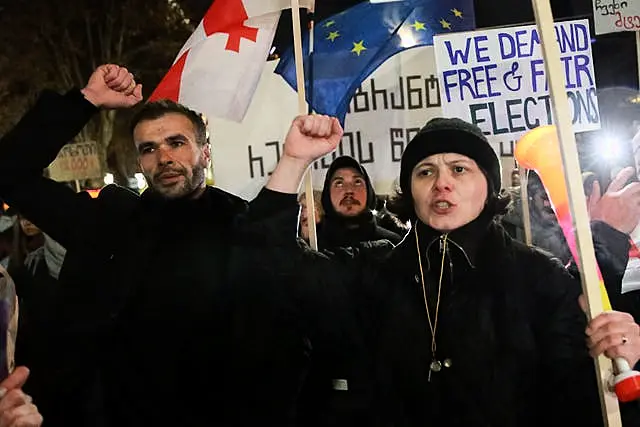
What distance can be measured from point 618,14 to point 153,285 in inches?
147

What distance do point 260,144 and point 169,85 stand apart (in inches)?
30.5

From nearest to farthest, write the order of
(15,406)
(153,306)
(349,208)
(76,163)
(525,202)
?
(15,406) < (153,306) < (525,202) < (349,208) < (76,163)

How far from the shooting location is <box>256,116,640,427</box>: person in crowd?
2.07m

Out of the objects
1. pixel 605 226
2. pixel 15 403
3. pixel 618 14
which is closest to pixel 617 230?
pixel 605 226

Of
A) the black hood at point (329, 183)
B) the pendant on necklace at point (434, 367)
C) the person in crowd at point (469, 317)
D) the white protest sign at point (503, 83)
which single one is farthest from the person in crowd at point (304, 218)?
the pendant on necklace at point (434, 367)

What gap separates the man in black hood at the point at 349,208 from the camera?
3.84 meters

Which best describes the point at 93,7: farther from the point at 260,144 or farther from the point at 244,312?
the point at 244,312

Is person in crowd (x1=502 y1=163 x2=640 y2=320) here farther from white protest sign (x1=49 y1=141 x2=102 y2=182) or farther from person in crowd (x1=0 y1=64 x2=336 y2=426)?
white protest sign (x1=49 y1=141 x2=102 y2=182)

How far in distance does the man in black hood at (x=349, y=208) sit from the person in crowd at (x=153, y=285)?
53.6 inches

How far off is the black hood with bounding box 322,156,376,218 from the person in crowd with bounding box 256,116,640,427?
1.59 metres

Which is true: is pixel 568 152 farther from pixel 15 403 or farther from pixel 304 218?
pixel 304 218

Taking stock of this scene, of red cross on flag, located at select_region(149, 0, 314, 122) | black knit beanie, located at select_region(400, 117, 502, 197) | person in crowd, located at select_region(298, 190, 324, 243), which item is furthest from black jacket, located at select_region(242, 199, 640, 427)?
person in crowd, located at select_region(298, 190, 324, 243)

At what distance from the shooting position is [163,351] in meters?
2.43

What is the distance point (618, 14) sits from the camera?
4.90 m
